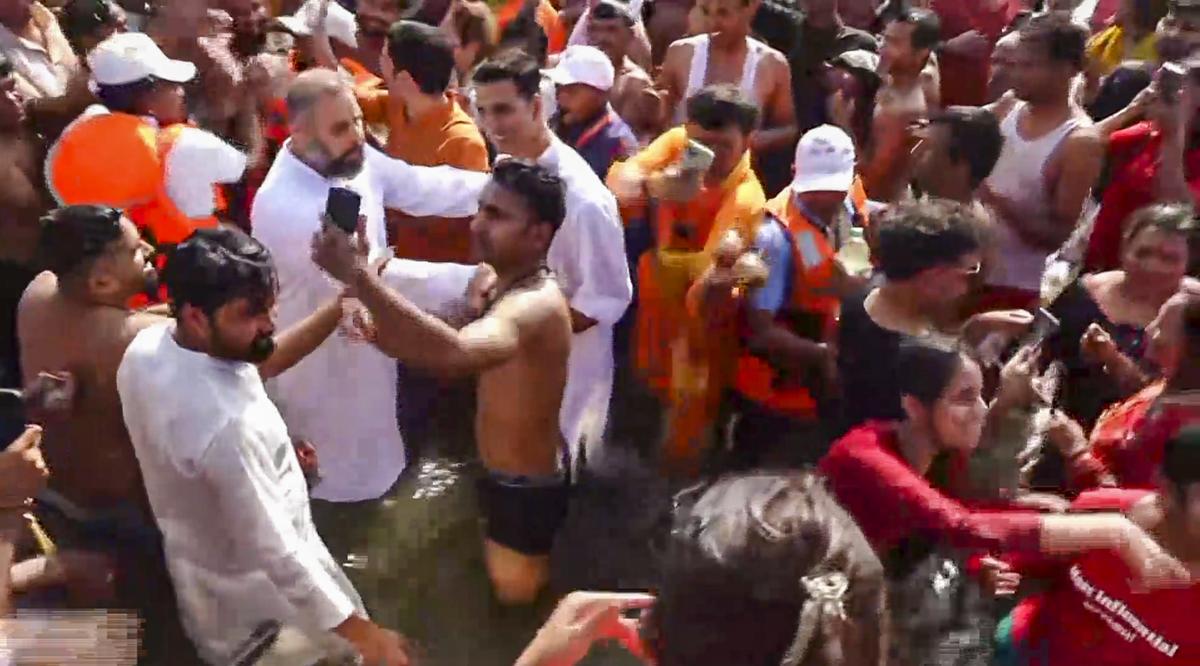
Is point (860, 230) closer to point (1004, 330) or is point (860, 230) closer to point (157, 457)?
point (1004, 330)

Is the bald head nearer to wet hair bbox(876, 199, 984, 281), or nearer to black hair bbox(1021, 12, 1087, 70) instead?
wet hair bbox(876, 199, 984, 281)

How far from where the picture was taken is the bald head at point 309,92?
3.18 meters

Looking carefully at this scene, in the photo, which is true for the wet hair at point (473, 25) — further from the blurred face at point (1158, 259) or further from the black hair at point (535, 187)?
the blurred face at point (1158, 259)

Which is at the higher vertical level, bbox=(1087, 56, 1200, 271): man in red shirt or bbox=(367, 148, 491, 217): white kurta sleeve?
bbox=(1087, 56, 1200, 271): man in red shirt

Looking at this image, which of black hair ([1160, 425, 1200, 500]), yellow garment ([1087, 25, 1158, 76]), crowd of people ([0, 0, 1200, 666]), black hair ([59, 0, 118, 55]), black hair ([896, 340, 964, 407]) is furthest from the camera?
yellow garment ([1087, 25, 1158, 76])

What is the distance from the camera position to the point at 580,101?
13.6 ft

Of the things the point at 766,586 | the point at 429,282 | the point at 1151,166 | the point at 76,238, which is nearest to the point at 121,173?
the point at 76,238

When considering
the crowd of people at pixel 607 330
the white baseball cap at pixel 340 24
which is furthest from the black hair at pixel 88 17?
the white baseball cap at pixel 340 24

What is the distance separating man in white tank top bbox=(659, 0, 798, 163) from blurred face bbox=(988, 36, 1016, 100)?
785mm

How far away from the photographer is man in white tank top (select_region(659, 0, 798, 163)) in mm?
4375

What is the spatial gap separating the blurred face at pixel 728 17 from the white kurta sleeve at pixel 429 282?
5.35 ft

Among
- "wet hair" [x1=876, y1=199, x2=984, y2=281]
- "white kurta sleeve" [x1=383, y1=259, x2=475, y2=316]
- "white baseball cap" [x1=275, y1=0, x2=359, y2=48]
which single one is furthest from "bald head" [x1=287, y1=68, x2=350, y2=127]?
"wet hair" [x1=876, y1=199, x2=984, y2=281]

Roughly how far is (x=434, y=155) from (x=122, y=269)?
1375 millimetres

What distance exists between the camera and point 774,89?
4453 mm
